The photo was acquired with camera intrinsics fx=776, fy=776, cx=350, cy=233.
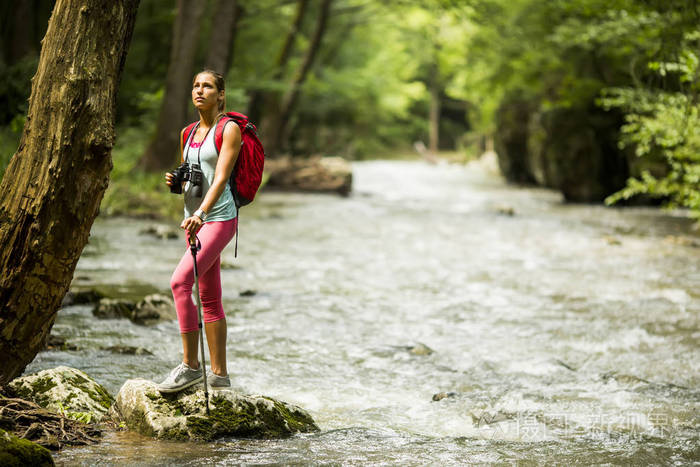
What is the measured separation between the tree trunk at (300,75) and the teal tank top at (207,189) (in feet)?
69.5

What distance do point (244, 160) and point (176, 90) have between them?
13.5 metres

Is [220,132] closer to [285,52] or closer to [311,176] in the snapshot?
[311,176]

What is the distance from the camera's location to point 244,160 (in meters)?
4.54

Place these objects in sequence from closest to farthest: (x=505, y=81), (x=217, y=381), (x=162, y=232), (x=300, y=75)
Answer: (x=217, y=381), (x=162, y=232), (x=505, y=81), (x=300, y=75)

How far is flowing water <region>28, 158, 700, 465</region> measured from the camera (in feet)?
15.2

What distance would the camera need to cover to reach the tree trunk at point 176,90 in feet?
56.9

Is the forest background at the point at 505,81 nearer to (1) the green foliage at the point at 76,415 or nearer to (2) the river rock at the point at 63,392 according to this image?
(2) the river rock at the point at 63,392

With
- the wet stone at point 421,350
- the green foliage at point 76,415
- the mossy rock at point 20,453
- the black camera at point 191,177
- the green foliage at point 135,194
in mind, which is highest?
the black camera at point 191,177

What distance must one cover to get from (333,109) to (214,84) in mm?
37245

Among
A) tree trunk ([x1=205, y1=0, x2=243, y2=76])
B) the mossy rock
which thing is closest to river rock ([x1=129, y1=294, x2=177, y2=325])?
the mossy rock

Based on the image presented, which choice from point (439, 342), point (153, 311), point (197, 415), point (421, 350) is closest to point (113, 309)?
point (153, 311)

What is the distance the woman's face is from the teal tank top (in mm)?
156

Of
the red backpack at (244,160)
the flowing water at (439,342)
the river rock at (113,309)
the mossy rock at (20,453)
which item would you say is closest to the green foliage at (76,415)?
the flowing water at (439,342)

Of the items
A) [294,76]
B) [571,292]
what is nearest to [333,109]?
[294,76]
